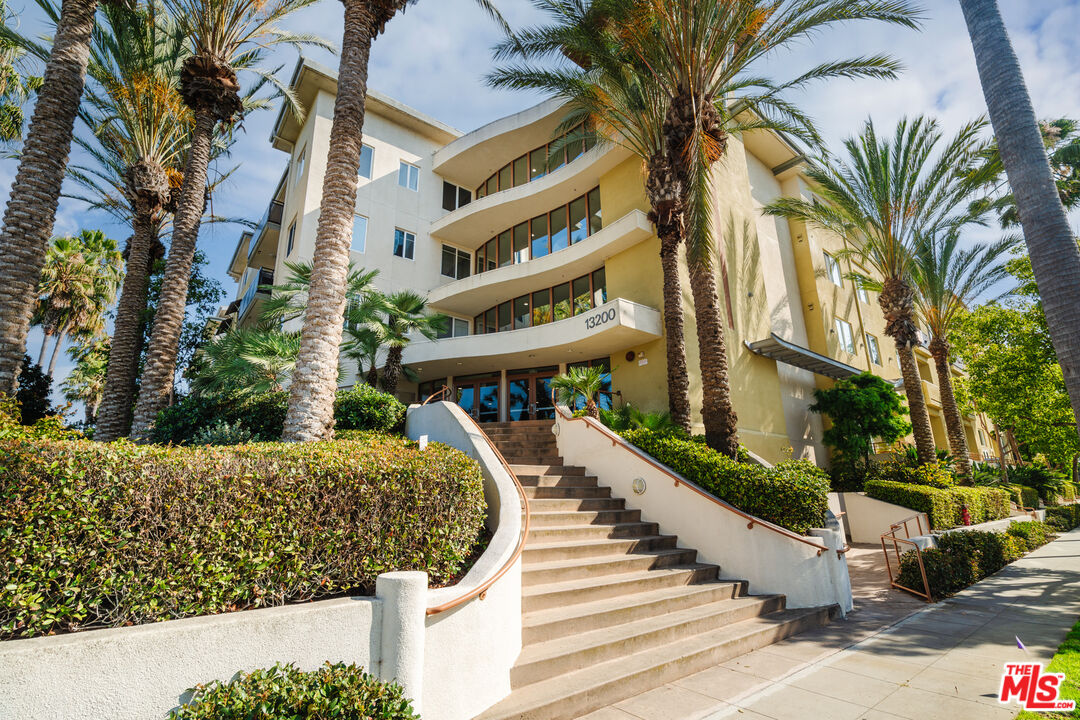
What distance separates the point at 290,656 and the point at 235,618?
0.45 metres

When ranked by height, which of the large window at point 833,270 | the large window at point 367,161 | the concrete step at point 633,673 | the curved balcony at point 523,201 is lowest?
the concrete step at point 633,673

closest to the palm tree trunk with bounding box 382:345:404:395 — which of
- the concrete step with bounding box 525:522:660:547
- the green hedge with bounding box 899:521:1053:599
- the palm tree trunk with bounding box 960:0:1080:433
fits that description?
the concrete step with bounding box 525:522:660:547

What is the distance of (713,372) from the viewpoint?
34.1 feet

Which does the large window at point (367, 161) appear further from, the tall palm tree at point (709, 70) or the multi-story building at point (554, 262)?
the tall palm tree at point (709, 70)

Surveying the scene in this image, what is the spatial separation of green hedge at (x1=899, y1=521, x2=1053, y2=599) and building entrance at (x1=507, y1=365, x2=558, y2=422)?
1202 centimetres

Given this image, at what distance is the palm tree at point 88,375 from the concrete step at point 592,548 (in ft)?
120

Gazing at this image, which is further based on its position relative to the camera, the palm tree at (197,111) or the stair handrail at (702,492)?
the palm tree at (197,111)

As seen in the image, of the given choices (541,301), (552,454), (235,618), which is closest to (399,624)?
(235,618)

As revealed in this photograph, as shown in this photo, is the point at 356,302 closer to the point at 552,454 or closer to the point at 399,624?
the point at 552,454

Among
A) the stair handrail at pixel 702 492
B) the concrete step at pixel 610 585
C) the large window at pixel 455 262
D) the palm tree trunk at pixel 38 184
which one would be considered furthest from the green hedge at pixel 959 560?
the large window at pixel 455 262

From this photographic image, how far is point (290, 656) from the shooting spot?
3.25 m

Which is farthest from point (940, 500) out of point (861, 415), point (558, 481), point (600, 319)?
point (558, 481)

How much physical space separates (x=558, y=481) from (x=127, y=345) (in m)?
10.7

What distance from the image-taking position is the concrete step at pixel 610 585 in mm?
5547
